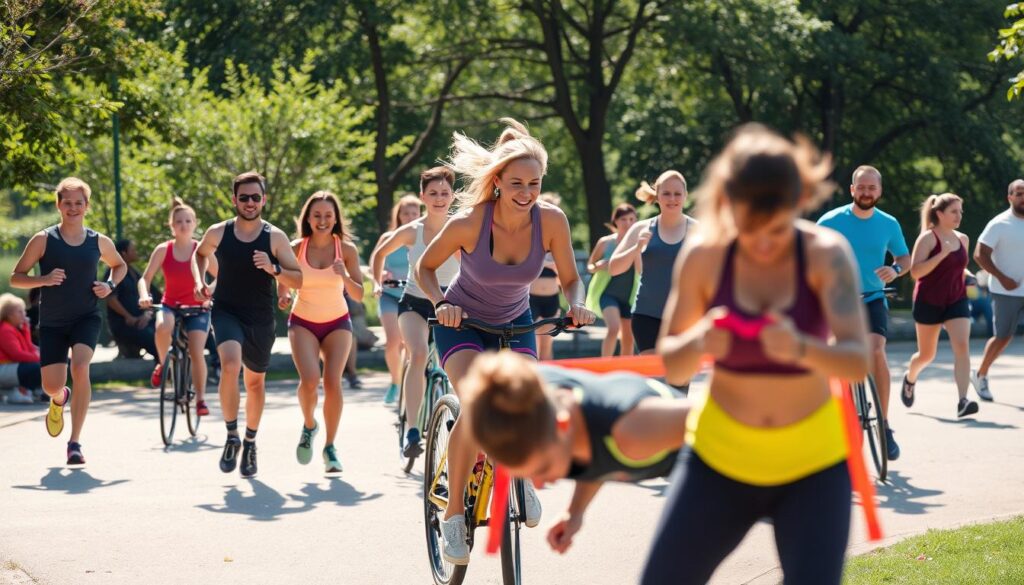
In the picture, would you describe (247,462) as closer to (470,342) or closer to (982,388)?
(470,342)

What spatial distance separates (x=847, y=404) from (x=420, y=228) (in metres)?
7.24

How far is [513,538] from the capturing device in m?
5.81

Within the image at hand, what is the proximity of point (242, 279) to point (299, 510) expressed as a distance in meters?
1.73

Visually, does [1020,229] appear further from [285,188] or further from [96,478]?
[285,188]

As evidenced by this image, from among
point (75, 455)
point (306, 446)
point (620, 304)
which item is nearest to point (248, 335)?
point (306, 446)

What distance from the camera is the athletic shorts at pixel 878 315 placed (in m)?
9.59

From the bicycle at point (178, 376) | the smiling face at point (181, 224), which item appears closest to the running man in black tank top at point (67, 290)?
the bicycle at point (178, 376)

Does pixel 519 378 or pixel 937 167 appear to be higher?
pixel 937 167

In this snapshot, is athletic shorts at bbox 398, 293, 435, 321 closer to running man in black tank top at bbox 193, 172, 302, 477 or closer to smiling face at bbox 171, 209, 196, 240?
running man in black tank top at bbox 193, 172, 302, 477

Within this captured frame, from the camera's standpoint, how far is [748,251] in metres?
3.42

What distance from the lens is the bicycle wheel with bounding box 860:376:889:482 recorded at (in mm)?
8969

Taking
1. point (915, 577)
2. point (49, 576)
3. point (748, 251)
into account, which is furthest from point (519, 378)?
point (49, 576)

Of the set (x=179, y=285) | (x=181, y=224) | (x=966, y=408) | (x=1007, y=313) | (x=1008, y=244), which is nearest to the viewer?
(x=966, y=408)

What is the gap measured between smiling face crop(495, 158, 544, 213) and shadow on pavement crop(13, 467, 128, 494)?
4266 millimetres
